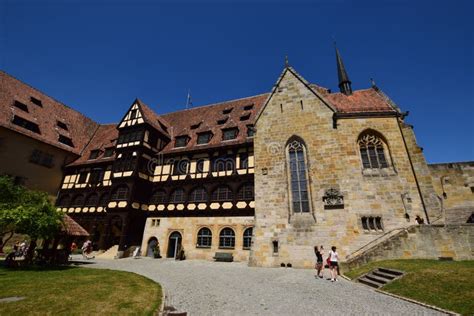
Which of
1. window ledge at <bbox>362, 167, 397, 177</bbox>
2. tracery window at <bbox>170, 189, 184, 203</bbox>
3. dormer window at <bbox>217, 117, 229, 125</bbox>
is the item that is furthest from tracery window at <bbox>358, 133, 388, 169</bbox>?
tracery window at <bbox>170, 189, 184, 203</bbox>

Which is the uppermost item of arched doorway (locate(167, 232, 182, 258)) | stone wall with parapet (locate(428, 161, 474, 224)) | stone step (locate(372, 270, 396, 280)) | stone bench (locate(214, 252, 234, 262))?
stone wall with parapet (locate(428, 161, 474, 224))

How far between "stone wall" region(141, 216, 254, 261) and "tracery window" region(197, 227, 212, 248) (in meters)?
0.29

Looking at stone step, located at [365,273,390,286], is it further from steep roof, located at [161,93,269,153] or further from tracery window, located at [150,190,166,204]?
tracery window, located at [150,190,166,204]

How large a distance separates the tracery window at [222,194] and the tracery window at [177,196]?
3422mm

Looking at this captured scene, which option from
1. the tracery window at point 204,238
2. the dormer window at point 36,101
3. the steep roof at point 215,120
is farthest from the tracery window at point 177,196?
the dormer window at point 36,101

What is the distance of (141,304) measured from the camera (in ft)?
21.2

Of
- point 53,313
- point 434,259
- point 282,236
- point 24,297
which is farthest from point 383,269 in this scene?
point 24,297

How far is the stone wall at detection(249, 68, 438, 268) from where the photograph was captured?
557 inches

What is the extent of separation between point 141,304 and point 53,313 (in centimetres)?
208

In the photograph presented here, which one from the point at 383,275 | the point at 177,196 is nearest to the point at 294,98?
the point at 383,275

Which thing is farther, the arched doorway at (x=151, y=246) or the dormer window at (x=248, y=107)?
the dormer window at (x=248, y=107)

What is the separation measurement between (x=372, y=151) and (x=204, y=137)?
15.5 m

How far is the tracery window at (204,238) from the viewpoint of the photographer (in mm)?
20111

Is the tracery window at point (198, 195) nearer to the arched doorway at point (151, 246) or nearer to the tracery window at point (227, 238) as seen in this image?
the tracery window at point (227, 238)
